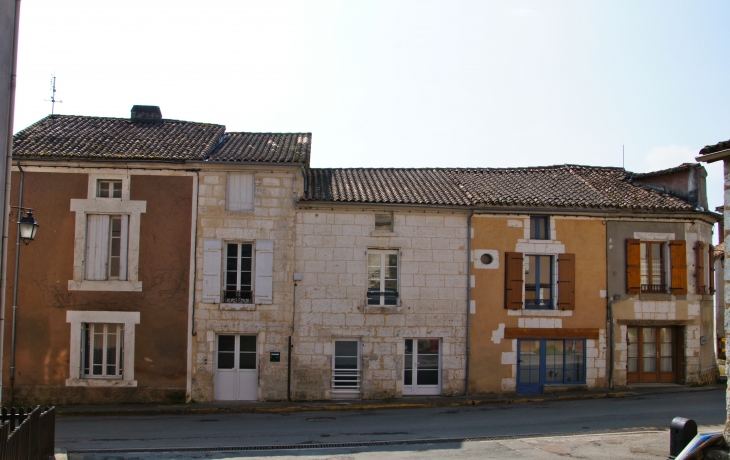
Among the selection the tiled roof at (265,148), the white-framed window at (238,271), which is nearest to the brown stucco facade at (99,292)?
the white-framed window at (238,271)

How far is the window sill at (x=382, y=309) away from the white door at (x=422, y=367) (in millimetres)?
907

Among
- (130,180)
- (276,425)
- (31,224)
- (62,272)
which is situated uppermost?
(130,180)

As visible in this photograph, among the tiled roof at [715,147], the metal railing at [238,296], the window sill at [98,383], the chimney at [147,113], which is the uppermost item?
the chimney at [147,113]

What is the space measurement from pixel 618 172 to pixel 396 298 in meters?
9.25

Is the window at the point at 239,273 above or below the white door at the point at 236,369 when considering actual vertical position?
above

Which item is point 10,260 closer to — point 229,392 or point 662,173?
point 229,392

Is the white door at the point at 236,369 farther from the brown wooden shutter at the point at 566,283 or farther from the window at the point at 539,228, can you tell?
the brown wooden shutter at the point at 566,283

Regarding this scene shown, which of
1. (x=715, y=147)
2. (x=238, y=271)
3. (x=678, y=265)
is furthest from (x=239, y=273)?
(x=678, y=265)

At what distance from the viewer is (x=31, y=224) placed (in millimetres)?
12055

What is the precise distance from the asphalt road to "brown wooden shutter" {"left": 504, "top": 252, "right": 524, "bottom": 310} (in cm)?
273

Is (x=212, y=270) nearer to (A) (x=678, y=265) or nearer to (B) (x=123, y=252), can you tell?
(B) (x=123, y=252)

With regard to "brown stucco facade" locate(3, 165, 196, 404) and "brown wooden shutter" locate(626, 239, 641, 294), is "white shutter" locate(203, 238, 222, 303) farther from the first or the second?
"brown wooden shutter" locate(626, 239, 641, 294)

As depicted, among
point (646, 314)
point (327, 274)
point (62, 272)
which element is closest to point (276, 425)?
point (327, 274)

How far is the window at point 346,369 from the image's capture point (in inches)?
648
